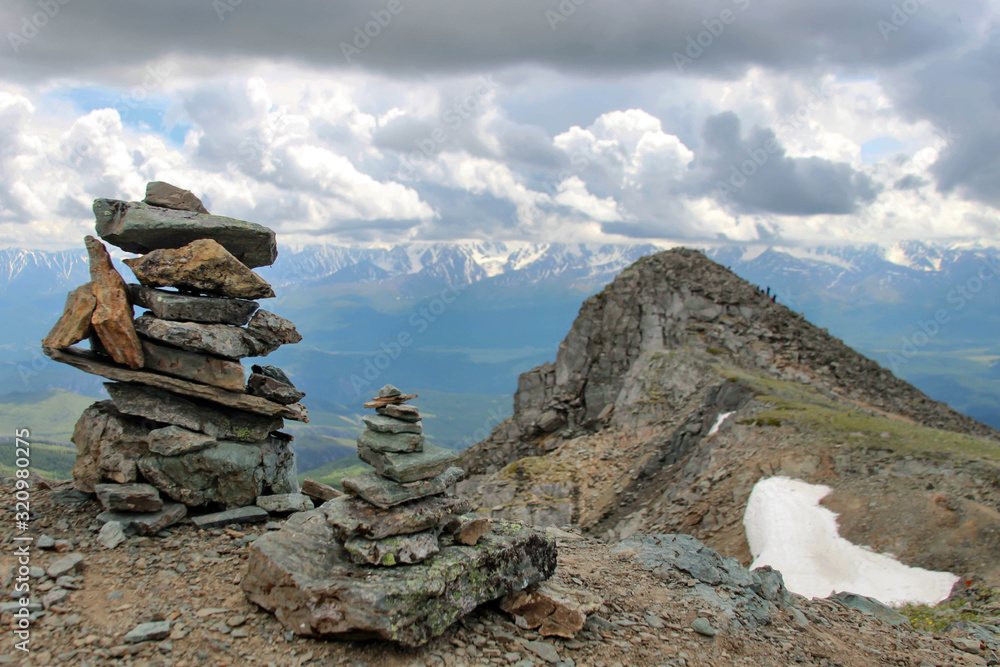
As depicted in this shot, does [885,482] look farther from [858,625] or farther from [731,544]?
[858,625]

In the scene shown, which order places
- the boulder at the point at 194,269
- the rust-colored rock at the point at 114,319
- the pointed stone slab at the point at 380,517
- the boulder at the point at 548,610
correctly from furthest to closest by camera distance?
1. the boulder at the point at 194,269
2. the rust-colored rock at the point at 114,319
3. the boulder at the point at 548,610
4. the pointed stone slab at the point at 380,517

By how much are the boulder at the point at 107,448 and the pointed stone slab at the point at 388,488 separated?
7.02m

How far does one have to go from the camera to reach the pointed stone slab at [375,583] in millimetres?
10680

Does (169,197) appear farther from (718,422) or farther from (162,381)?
(718,422)

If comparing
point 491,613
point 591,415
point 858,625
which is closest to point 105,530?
point 491,613

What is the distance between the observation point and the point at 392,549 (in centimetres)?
1189

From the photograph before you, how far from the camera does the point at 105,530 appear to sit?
13.5 m

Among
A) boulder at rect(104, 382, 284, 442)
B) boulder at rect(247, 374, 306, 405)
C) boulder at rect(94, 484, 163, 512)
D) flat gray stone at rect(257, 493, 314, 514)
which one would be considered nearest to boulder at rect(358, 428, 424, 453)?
boulder at rect(247, 374, 306, 405)

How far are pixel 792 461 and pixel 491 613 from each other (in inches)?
923

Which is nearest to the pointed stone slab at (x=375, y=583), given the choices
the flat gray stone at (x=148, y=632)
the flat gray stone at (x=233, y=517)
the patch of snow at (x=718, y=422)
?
the flat gray stone at (x=148, y=632)

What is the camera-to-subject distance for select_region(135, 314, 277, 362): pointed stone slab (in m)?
15.6

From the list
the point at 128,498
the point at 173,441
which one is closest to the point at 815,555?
the point at 173,441

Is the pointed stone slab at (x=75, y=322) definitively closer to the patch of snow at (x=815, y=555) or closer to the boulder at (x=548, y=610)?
the boulder at (x=548, y=610)

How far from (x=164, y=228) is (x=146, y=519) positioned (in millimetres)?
8372
